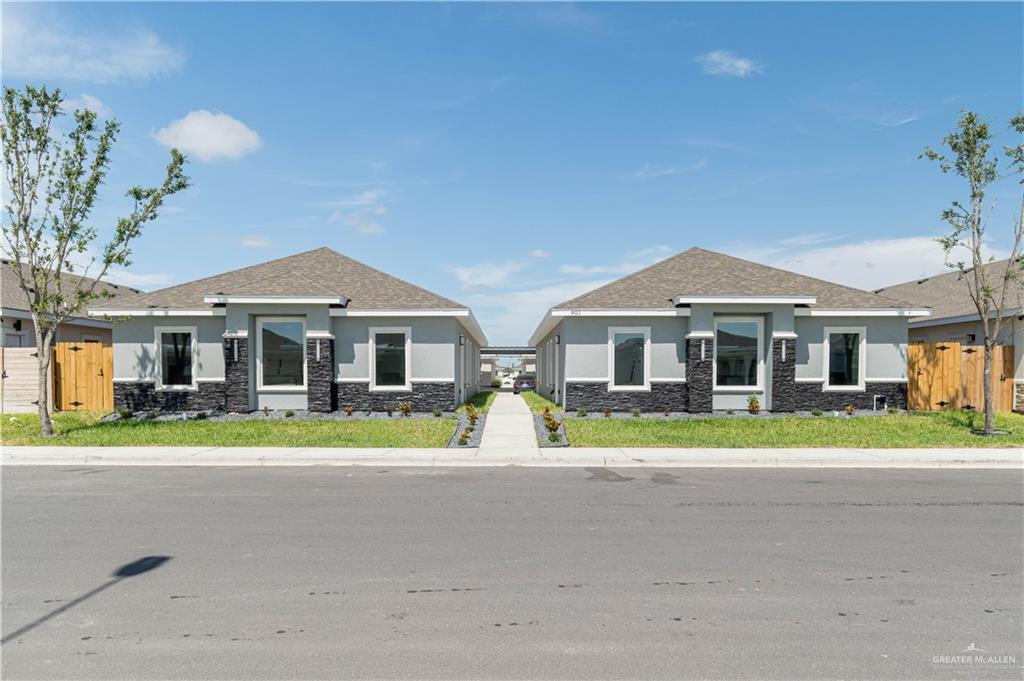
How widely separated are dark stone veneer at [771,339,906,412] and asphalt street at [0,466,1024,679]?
33.7ft

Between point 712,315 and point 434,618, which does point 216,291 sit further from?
point 434,618

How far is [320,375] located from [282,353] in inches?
65.2

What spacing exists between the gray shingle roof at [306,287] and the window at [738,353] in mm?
8578

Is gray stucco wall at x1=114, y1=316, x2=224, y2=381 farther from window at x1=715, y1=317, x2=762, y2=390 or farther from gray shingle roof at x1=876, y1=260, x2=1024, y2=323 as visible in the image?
gray shingle roof at x1=876, y1=260, x2=1024, y2=323

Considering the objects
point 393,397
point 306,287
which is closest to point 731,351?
point 393,397

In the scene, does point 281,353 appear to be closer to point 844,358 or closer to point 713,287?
point 713,287

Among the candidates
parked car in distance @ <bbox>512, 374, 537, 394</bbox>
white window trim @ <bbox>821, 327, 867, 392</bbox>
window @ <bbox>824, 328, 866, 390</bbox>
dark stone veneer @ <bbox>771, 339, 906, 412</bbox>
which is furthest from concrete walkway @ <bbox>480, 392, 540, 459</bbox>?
parked car in distance @ <bbox>512, 374, 537, 394</bbox>

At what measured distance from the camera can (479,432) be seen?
16.5 meters

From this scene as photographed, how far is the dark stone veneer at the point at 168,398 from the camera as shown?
66.1 feet

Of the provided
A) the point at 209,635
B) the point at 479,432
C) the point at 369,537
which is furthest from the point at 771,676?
the point at 479,432

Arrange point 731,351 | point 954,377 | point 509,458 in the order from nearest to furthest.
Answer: point 509,458 → point 731,351 → point 954,377

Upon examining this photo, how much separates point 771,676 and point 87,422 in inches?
773

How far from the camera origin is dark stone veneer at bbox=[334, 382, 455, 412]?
20078mm

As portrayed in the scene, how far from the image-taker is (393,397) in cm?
2014
